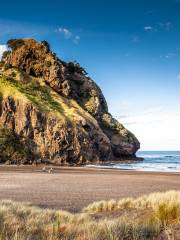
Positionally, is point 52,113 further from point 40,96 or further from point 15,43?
point 15,43

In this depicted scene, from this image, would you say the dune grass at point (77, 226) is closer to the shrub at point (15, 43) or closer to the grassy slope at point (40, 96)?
the grassy slope at point (40, 96)

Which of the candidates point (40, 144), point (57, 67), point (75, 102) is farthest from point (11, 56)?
point (40, 144)

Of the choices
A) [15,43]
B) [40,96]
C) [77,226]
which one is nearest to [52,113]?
[40,96]

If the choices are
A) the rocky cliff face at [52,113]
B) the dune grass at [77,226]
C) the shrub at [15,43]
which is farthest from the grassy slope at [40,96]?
the dune grass at [77,226]

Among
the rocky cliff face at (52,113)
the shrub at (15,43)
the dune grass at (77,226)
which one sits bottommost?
the dune grass at (77,226)

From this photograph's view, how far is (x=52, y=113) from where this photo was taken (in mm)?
64875

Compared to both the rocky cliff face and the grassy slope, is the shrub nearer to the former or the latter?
the rocky cliff face

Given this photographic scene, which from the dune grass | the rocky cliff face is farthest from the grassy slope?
the dune grass

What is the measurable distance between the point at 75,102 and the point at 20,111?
56.4 feet

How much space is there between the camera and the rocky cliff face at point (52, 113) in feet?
203

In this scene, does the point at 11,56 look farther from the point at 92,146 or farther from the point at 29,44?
the point at 92,146

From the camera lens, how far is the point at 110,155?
7281 cm

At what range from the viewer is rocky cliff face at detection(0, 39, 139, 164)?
61.8 m

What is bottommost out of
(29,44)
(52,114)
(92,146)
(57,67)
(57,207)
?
(57,207)
